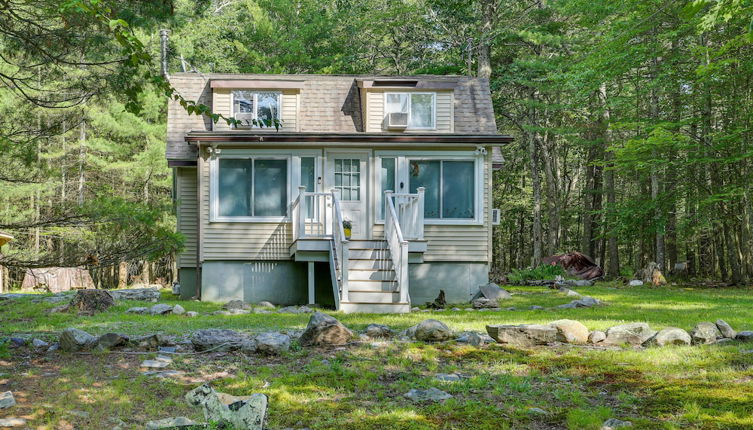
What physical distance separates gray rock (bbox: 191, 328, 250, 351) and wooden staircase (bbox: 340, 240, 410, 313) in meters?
5.09

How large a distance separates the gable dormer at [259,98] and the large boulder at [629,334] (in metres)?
10.7

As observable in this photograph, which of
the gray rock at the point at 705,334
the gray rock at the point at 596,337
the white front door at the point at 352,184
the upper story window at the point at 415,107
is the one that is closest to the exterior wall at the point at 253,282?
the white front door at the point at 352,184

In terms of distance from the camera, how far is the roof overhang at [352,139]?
15.3 m

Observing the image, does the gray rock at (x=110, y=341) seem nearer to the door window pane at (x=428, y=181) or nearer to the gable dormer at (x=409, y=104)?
the door window pane at (x=428, y=181)

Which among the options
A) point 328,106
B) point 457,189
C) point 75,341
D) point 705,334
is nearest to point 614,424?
point 705,334

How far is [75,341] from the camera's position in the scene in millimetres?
7410

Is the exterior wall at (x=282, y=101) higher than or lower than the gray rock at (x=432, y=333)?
higher

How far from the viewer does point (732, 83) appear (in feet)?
62.4

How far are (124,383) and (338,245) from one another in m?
8.20

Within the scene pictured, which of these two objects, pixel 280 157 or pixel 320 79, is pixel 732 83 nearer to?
pixel 320 79

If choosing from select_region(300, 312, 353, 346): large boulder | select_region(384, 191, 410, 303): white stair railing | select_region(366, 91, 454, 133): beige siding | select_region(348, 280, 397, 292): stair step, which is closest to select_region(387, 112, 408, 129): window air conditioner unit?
select_region(366, 91, 454, 133): beige siding

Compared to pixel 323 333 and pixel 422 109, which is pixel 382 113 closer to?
pixel 422 109

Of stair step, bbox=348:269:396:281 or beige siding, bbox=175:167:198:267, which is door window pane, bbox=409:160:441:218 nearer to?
stair step, bbox=348:269:396:281

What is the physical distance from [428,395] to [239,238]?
1069cm
